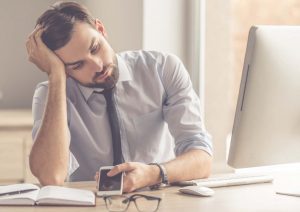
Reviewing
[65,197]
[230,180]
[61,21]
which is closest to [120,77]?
[61,21]

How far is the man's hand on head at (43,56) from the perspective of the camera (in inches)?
81.4

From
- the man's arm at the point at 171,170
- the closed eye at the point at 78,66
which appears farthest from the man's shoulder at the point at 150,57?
the man's arm at the point at 171,170

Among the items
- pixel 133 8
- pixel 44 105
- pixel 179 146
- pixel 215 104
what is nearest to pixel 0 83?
pixel 133 8

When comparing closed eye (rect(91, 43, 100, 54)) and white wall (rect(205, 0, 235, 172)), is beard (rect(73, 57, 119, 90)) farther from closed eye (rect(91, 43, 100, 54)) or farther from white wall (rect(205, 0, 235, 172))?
white wall (rect(205, 0, 235, 172))

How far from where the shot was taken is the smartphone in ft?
5.32

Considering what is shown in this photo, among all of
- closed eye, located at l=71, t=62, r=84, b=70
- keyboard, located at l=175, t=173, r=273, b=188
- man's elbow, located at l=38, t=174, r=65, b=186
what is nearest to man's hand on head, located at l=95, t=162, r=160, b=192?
keyboard, located at l=175, t=173, r=273, b=188

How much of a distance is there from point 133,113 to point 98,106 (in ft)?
0.42

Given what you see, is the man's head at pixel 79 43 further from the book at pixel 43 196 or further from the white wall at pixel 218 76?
the white wall at pixel 218 76

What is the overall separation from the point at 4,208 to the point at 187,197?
48 cm

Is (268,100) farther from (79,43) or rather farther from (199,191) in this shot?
(79,43)

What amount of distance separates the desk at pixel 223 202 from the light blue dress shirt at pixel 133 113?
0.36 m

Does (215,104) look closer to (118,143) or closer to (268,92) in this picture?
(118,143)

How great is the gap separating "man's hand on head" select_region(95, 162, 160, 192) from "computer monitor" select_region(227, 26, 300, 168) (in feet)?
0.86

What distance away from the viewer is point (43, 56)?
2.09m
